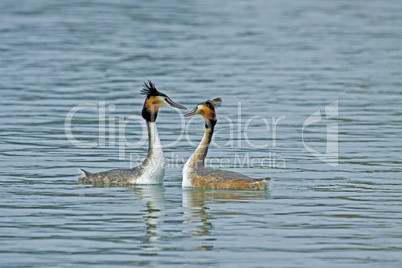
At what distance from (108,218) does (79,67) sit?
55.3 feet

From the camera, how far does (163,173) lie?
1384 cm

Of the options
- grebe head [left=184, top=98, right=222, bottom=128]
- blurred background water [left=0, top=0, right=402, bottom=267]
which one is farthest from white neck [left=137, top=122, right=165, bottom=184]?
grebe head [left=184, top=98, right=222, bottom=128]

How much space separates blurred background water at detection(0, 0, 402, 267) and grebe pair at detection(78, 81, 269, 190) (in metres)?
0.19

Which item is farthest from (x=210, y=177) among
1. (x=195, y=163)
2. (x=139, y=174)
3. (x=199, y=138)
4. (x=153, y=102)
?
(x=199, y=138)

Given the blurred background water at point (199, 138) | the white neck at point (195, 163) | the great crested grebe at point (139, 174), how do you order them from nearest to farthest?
the blurred background water at point (199, 138) → the white neck at point (195, 163) → the great crested grebe at point (139, 174)

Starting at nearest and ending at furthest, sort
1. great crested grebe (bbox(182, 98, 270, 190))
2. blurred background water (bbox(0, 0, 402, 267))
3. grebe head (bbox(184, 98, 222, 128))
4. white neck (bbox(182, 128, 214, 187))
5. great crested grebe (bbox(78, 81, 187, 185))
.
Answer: blurred background water (bbox(0, 0, 402, 267))
great crested grebe (bbox(182, 98, 270, 190))
white neck (bbox(182, 128, 214, 187))
great crested grebe (bbox(78, 81, 187, 185))
grebe head (bbox(184, 98, 222, 128))

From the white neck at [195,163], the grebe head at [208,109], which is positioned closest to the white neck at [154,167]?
the white neck at [195,163]

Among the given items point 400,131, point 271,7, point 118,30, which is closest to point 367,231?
point 400,131

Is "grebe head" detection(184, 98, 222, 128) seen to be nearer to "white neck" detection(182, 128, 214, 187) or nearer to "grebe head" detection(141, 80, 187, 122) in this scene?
"white neck" detection(182, 128, 214, 187)

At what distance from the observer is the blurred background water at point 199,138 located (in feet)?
34.0

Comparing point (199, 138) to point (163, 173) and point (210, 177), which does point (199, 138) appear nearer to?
point (163, 173)

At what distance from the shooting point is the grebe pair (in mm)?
13320

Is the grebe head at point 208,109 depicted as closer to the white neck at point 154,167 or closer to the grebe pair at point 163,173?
the grebe pair at point 163,173

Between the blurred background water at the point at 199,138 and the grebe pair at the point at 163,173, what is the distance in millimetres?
192
